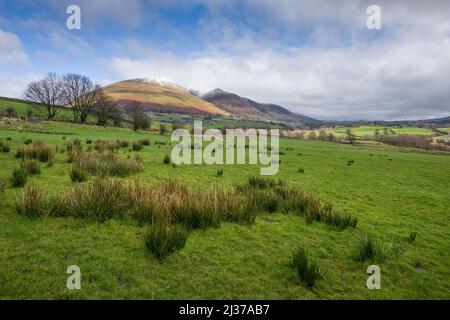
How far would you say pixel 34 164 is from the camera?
11156mm

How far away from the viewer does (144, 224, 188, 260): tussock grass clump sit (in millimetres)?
4957

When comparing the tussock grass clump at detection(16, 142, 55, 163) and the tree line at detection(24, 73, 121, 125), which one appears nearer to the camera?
the tussock grass clump at detection(16, 142, 55, 163)

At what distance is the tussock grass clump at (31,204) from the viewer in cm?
629

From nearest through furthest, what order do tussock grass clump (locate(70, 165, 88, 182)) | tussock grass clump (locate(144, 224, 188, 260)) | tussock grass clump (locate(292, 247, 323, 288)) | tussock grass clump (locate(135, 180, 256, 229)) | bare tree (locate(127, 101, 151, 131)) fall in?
1. tussock grass clump (locate(292, 247, 323, 288))
2. tussock grass clump (locate(144, 224, 188, 260))
3. tussock grass clump (locate(135, 180, 256, 229))
4. tussock grass clump (locate(70, 165, 88, 182))
5. bare tree (locate(127, 101, 151, 131))

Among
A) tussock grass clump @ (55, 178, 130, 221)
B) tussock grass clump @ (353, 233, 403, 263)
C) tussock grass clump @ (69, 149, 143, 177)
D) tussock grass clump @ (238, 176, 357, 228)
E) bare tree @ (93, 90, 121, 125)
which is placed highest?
bare tree @ (93, 90, 121, 125)

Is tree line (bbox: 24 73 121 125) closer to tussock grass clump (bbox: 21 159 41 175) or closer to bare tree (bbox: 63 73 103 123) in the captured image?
bare tree (bbox: 63 73 103 123)

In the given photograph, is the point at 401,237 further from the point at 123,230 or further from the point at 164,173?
the point at 164,173

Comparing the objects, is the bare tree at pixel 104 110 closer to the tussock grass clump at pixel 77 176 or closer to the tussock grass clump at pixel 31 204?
the tussock grass clump at pixel 77 176

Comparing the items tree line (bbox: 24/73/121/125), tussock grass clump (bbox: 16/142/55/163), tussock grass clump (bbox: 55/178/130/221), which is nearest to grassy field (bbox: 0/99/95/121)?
tree line (bbox: 24/73/121/125)

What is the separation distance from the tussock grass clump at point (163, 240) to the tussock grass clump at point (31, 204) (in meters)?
2.90

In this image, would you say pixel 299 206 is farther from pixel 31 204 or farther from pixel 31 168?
pixel 31 168

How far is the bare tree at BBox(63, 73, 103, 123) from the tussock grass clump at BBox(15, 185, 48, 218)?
70.1 metres

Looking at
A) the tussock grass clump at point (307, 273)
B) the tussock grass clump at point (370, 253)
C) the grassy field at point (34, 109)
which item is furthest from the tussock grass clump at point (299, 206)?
the grassy field at point (34, 109)
